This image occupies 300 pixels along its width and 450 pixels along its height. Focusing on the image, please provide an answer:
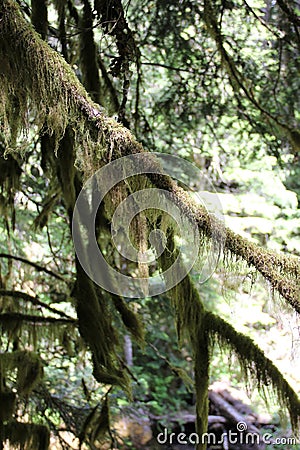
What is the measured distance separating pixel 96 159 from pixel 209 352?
113cm

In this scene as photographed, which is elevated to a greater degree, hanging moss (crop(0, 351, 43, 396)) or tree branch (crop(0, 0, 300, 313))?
tree branch (crop(0, 0, 300, 313))

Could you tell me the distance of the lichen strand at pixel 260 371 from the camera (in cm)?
193

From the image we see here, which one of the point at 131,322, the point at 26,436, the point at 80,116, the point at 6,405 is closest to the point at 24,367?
the point at 6,405

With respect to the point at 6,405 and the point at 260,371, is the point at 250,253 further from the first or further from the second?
the point at 6,405

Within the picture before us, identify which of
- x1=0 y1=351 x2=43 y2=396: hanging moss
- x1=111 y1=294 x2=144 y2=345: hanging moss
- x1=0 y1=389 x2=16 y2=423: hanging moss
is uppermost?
x1=111 y1=294 x2=144 y2=345: hanging moss

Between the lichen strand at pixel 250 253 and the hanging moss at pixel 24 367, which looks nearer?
the lichen strand at pixel 250 253

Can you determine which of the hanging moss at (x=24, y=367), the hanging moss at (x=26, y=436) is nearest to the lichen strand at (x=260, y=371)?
the hanging moss at (x=24, y=367)

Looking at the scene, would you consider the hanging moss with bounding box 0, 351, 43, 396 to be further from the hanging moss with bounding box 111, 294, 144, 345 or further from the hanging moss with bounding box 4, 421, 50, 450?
the hanging moss with bounding box 111, 294, 144, 345

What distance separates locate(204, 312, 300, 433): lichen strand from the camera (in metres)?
1.93

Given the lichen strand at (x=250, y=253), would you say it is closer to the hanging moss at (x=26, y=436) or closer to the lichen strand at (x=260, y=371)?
the lichen strand at (x=260, y=371)

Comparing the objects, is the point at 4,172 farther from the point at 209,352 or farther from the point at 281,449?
the point at 281,449

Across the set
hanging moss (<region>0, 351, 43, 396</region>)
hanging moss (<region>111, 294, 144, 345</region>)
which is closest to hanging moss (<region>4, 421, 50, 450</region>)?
hanging moss (<region>0, 351, 43, 396</region>)

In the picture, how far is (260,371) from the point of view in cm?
195

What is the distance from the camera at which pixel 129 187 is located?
1344mm
